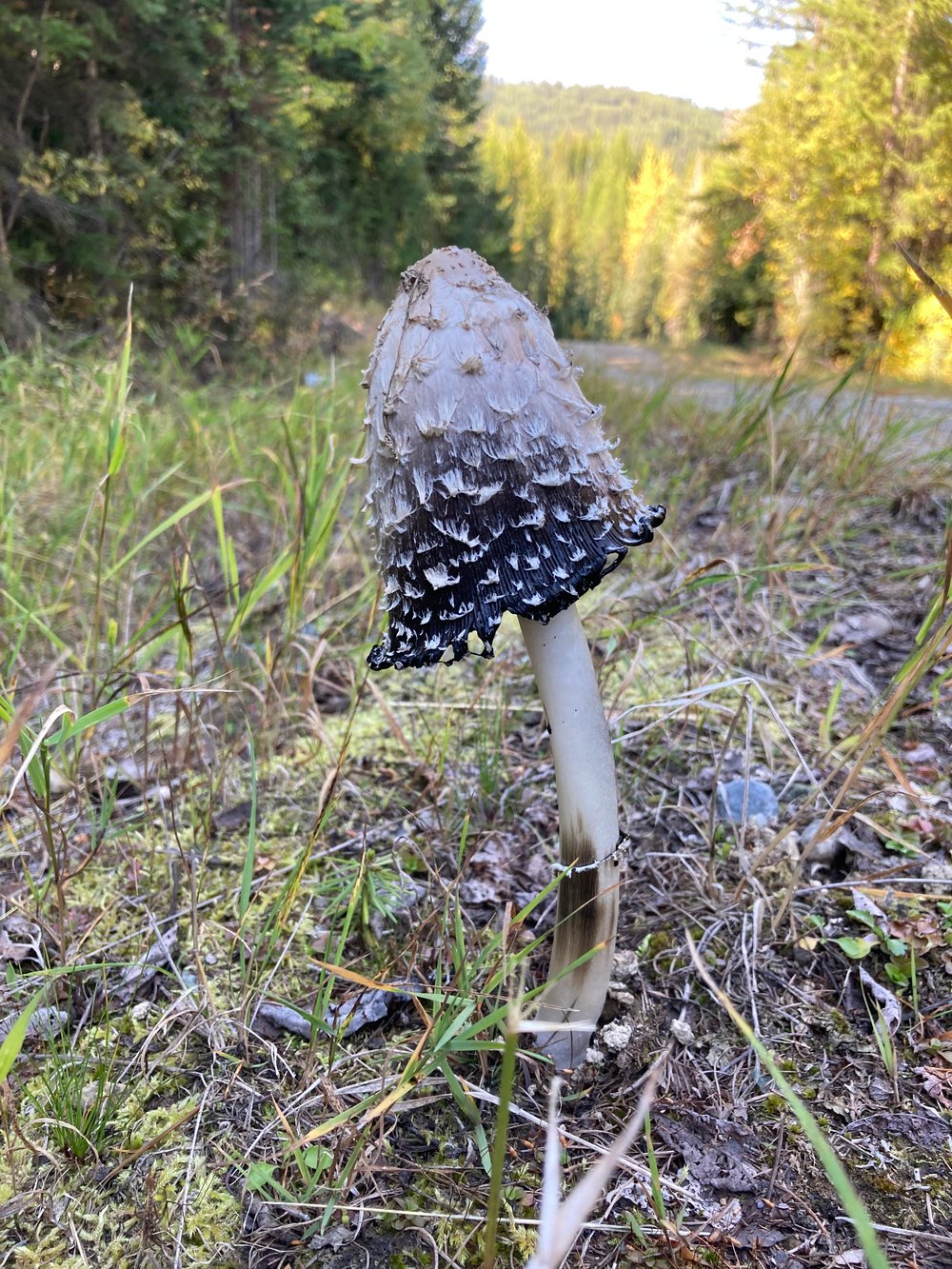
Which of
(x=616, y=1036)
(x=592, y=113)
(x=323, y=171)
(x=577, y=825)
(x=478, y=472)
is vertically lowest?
(x=616, y=1036)

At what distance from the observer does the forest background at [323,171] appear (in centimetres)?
726

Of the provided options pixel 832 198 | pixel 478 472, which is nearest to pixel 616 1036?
pixel 478 472

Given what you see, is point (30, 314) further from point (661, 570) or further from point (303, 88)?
point (303, 88)

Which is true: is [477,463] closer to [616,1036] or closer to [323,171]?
[616,1036]

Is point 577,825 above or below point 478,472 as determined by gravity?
below

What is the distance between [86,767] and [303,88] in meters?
17.3

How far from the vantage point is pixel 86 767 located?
2.19 metres

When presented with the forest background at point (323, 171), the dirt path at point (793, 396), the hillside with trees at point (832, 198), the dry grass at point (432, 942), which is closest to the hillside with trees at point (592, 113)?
the hillside with trees at point (832, 198)

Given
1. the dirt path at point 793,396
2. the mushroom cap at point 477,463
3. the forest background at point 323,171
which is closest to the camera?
the mushroom cap at point 477,463

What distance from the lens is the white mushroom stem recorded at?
1.36m

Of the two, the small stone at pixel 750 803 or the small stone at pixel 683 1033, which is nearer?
the small stone at pixel 683 1033

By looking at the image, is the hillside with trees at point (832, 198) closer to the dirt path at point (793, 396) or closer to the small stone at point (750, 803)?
the dirt path at point (793, 396)

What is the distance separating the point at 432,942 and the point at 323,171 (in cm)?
2388

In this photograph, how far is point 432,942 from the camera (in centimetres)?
164
